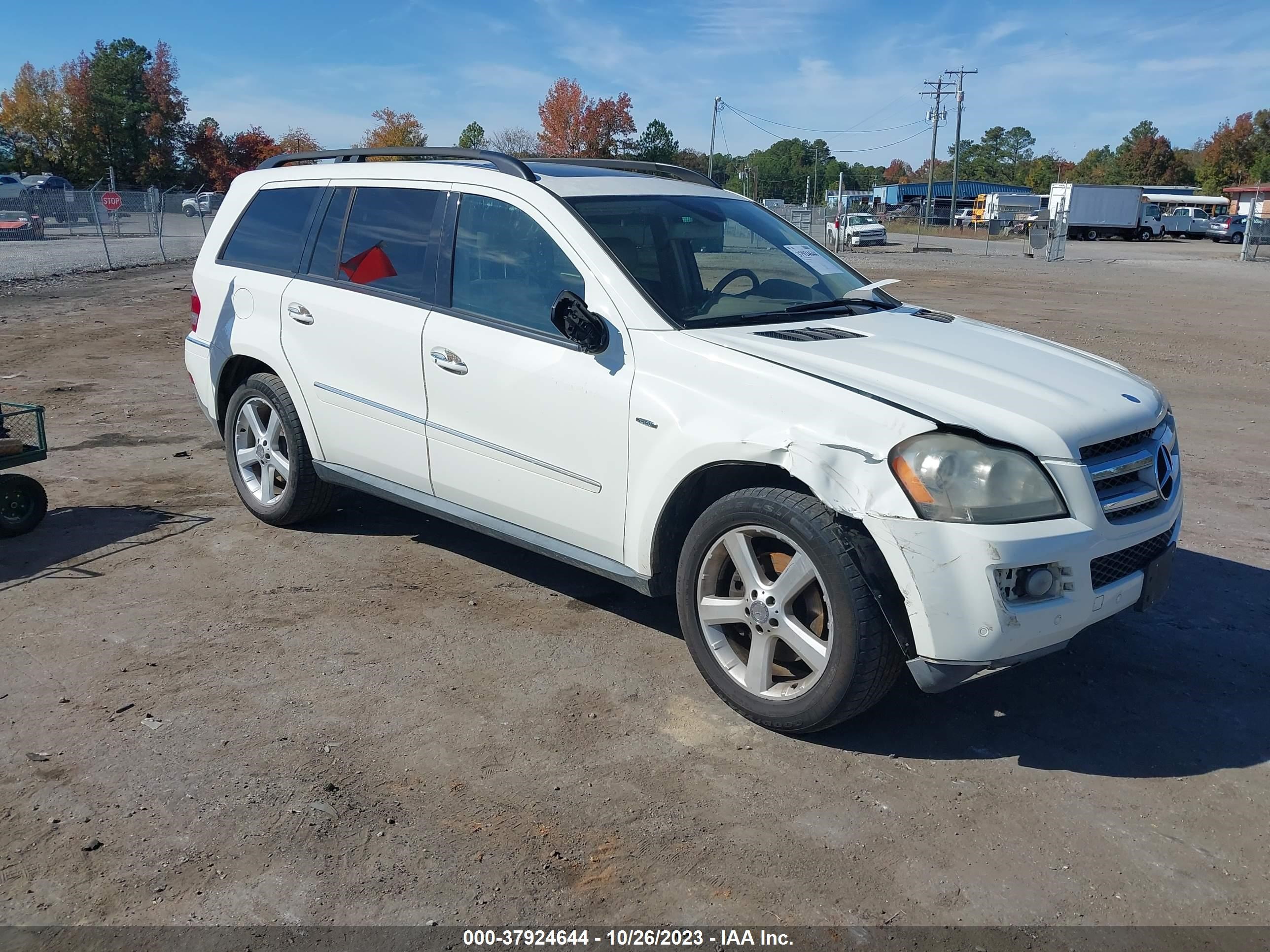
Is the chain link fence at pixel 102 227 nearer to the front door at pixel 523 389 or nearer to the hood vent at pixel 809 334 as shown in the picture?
the front door at pixel 523 389

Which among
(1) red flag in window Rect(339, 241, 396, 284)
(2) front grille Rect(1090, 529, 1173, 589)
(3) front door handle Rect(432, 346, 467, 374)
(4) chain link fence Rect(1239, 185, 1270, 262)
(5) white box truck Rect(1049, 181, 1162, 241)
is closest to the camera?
(2) front grille Rect(1090, 529, 1173, 589)

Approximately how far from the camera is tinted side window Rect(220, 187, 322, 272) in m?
5.62

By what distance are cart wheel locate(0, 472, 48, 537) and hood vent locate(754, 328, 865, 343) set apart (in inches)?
161

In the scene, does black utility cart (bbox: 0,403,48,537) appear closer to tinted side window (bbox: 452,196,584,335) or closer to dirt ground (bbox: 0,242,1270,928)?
dirt ground (bbox: 0,242,1270,928)

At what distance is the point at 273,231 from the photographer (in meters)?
5.79

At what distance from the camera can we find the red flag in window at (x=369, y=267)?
16.5 ft

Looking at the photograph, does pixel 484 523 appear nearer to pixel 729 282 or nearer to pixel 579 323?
pixel 579 323

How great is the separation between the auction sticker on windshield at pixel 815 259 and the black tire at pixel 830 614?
179 cm

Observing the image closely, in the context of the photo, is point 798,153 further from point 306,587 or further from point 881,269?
point 306,587

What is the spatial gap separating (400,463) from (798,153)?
15223cm

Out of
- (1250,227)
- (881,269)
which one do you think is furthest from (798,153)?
(881,269)

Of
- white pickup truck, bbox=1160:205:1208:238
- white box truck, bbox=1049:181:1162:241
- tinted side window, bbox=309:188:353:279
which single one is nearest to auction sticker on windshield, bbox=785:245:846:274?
tinted side window, bbox=309:188:353:279

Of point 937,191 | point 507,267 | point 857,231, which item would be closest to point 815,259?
point 507,267

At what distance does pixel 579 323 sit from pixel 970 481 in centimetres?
156
